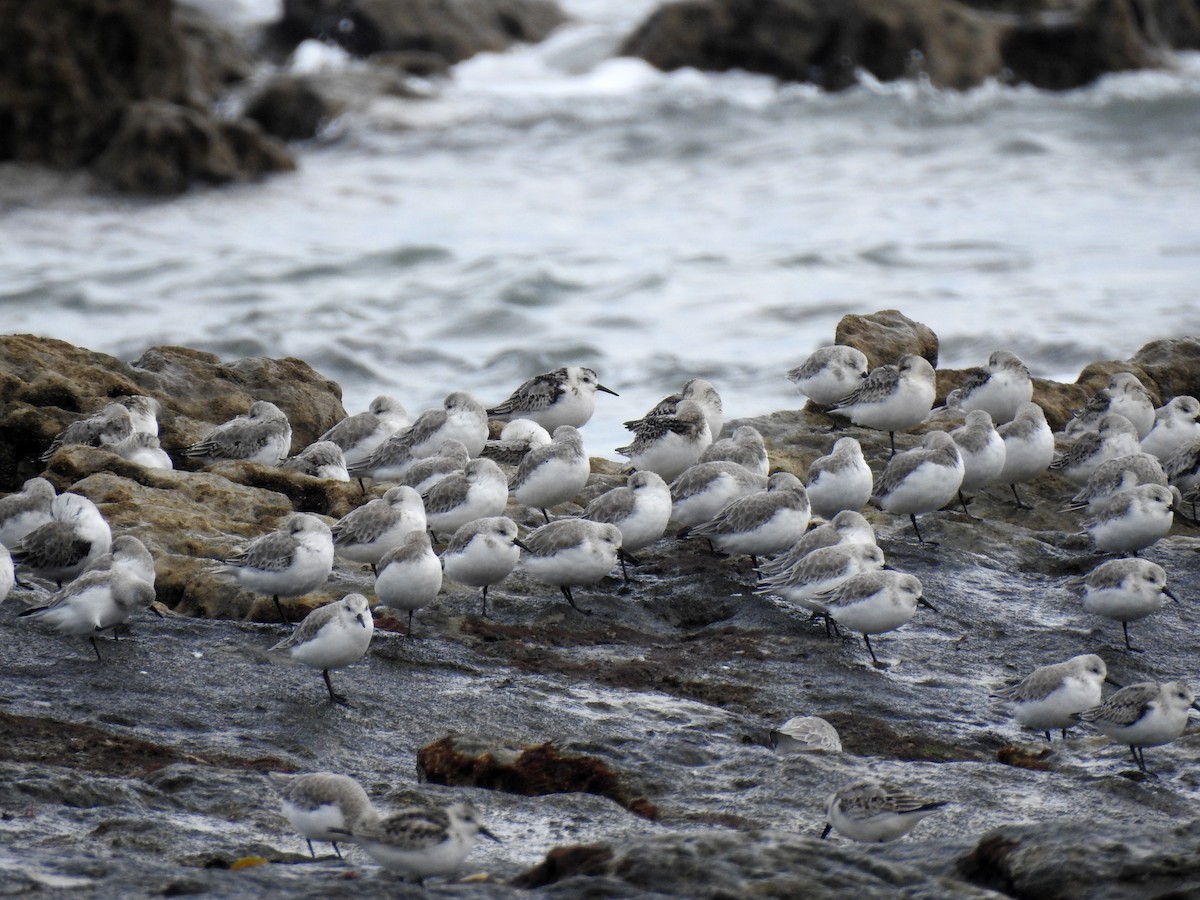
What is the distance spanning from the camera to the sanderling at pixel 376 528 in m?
10.2

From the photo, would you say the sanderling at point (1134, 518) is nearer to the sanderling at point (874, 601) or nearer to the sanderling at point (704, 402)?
the sanderling at point (874, 601)

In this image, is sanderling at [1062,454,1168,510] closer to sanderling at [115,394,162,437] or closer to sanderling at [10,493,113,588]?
sanderling at [10,493,113,588]

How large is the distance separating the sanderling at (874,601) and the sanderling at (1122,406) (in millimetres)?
4316

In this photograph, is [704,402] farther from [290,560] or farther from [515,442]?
[290,560]

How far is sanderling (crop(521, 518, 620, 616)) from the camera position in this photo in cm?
1007

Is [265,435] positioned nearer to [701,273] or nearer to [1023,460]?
[1023,460]

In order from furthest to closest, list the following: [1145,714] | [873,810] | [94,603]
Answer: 1. [94,603]
2. [1145,714]
3. [873,810]

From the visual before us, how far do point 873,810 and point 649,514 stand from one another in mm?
3959

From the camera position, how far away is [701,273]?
1112 inches

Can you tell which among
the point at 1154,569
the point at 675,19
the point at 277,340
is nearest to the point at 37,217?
the point at 277,340

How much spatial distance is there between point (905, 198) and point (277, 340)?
14592mm

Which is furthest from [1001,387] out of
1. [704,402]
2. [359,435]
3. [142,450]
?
[142,450]

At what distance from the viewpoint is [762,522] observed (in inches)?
413

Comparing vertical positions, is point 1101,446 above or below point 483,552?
below
